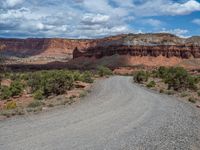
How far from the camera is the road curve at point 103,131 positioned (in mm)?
12898

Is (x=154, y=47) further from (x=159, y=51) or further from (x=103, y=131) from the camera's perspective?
(x=103, y=131)

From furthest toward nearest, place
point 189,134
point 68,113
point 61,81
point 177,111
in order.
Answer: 1. point 61,81
2. point 177,111
3. point 68,113
4. point 189,134

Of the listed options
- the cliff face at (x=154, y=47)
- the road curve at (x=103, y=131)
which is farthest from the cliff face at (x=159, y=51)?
the road curve at (x=103, y=131)

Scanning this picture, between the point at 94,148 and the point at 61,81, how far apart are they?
93.4 feet

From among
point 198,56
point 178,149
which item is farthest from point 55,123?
point 198,56

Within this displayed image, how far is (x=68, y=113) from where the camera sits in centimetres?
2166

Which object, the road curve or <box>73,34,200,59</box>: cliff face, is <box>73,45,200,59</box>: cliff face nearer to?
<box>73,34,200,59</box>: cliff face

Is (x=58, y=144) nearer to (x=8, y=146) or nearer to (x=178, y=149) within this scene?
(x=8, y=146)

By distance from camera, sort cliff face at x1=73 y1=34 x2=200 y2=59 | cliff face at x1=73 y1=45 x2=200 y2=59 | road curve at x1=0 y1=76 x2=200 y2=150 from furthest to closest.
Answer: cliff face at x1=73 y1=34 x2=200 y2=59 < cliff face at x1=73 y1=45 x2=200 y2=59 < road curve at x1=0 y1=76 x2=200 y2=150

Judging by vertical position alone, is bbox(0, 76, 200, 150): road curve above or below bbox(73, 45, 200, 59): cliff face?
above

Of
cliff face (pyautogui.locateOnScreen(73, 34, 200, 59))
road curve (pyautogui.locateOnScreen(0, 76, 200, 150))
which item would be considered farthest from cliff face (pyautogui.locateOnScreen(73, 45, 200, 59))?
Answer: road curve (pyautogui.locateOnScreen(0, 76, 200, 150))

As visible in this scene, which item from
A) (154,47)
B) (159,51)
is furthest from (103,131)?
(154,47)

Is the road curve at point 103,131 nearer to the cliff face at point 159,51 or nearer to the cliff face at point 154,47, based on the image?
the cliff face at point 159,51

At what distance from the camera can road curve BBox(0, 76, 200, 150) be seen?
12.9 m
